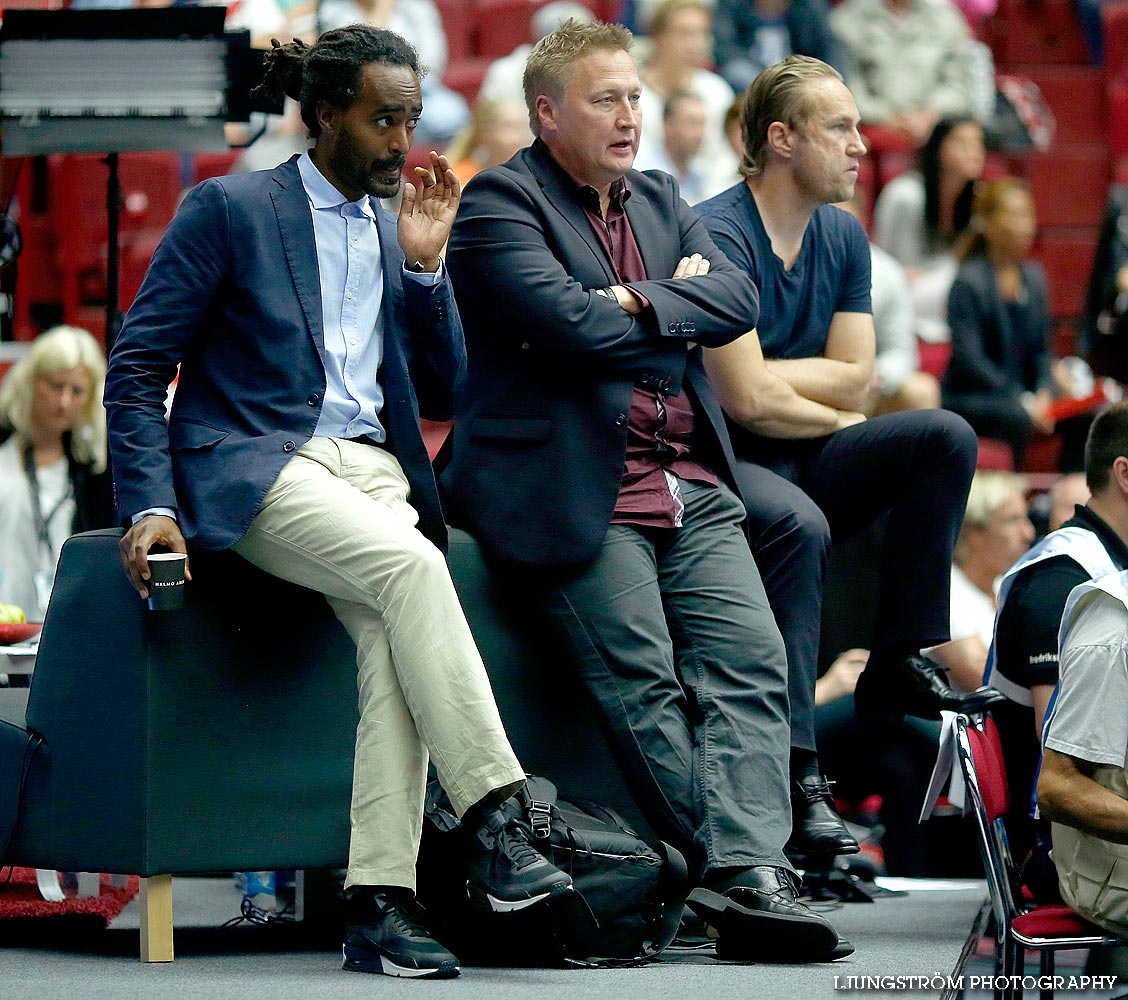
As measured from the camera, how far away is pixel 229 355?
325cm

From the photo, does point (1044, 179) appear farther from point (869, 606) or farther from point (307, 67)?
point (307, 67)

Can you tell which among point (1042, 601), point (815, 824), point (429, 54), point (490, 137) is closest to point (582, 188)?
point (1042, 601)

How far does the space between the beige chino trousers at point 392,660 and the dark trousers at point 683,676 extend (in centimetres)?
37

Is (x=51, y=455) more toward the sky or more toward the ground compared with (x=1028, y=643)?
more toward the sky

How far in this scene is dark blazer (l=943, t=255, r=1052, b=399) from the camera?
6883mm

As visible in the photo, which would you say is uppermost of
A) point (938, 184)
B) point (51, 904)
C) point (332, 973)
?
point (938, 184)

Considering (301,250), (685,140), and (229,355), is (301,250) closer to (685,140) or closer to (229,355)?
(229,355)

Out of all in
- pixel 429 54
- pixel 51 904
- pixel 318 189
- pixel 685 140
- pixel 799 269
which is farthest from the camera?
pixel 429 54

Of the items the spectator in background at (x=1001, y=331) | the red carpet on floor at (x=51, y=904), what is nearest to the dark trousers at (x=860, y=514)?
the red carpet on floor at (x=51, y=904)

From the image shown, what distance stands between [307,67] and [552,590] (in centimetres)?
104

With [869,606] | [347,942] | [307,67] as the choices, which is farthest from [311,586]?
[869,606]

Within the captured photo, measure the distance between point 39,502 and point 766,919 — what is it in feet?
9.28

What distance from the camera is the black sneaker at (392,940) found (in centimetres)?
299

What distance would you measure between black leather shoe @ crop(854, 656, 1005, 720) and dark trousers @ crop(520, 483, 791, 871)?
502 mm
